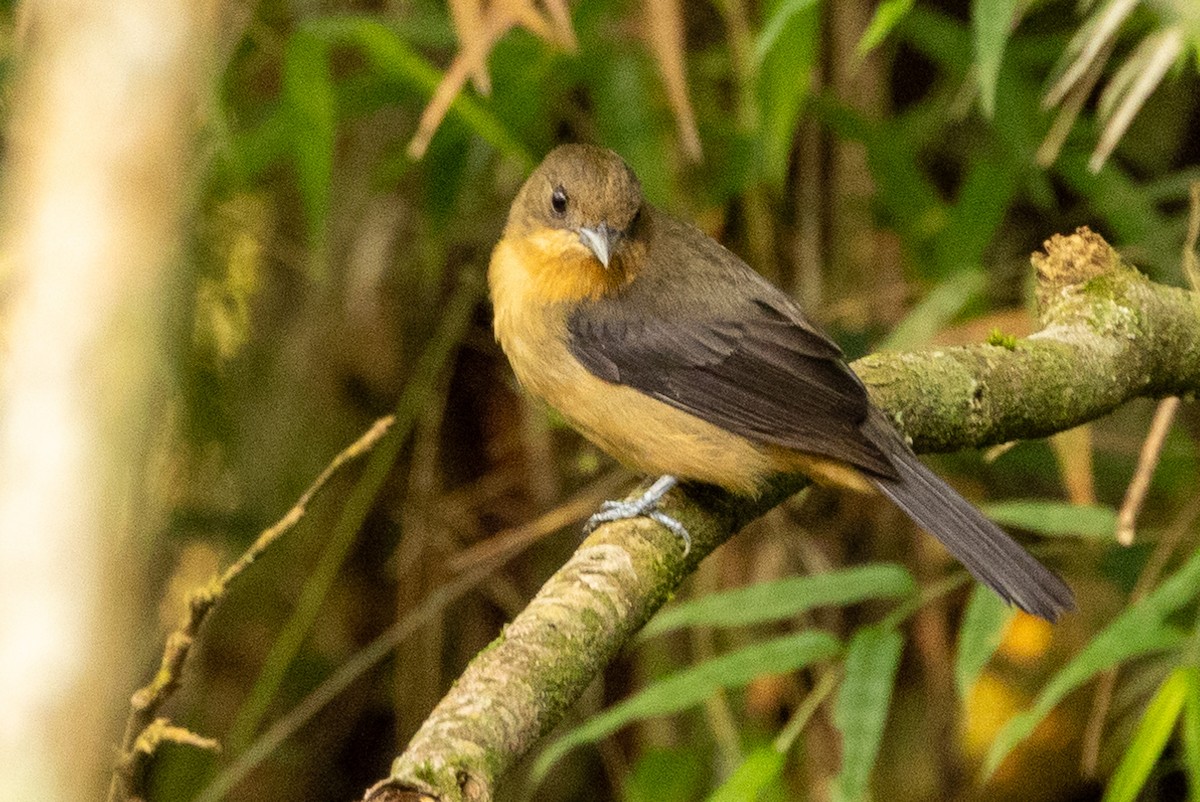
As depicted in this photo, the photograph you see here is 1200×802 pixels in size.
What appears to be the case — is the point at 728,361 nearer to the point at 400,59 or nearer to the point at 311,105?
the point at 400,59

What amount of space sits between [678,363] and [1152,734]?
1.01 m

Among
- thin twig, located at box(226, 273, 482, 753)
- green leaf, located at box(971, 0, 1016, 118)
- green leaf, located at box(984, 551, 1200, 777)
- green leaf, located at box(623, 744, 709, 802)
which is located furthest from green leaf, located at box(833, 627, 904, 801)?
thin twig, located at box(226, 273, 482, 753)

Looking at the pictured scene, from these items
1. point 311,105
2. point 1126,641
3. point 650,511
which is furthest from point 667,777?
point 311,105

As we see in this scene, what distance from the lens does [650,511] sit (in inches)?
85.5

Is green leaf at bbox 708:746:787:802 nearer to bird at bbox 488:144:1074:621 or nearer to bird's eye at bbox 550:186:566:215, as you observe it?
bird at bbox 488:144:1074:621

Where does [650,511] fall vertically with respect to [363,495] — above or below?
below

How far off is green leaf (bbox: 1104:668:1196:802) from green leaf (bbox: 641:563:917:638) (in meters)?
0.44

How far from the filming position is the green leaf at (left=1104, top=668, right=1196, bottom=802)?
7.66ft

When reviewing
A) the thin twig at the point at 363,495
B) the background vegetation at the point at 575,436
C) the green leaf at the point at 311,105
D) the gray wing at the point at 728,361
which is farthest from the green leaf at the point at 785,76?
the thin twig at the point at 363,495

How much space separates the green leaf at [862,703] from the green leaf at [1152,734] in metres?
0.41

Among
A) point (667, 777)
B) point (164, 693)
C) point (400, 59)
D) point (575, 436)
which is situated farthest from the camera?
point (575, 436)

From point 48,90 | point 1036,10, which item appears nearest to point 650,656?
point 1036,10

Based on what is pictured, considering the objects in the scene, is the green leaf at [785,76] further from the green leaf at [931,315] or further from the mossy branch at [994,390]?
the mossy branch at [994,390]

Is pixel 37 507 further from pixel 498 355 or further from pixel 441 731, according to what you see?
pixel 498 355
